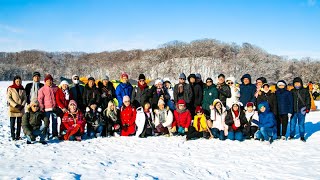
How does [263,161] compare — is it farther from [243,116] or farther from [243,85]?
[243,85]

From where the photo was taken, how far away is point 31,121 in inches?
270

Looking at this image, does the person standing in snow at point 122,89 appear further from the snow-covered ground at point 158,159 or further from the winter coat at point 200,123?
the winter coat at point 200,123

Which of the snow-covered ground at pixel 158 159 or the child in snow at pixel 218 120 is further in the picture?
the child in snow at pixel 218 120

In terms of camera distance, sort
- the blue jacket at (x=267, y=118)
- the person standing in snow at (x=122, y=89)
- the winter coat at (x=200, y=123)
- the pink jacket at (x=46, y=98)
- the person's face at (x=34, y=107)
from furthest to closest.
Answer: the person standing in snow at (x=122, y=89) < the winter coat at (x=200, y=123) < the blue jacket at (x=267, y=118) < the pink jacket at (x=46, y=98) < the person's face at (x=34, y=107)

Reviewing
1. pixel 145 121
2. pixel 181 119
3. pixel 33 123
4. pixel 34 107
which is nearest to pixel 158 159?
pixel 145 121

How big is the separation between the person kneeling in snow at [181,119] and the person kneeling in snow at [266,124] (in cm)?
177

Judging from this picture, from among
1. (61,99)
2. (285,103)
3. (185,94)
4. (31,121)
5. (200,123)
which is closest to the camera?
(31,121)

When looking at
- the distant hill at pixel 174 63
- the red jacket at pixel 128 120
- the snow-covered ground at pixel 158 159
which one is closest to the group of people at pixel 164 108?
the red jacket at pixel 128 120

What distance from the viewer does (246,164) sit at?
5.71 metres

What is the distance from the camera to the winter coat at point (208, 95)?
27.3 ft

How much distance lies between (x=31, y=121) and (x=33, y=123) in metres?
0.06

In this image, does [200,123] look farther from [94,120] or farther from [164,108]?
[94,120]

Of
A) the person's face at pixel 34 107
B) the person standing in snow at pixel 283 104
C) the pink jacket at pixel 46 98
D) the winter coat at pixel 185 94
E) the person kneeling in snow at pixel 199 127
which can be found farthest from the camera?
Answer: the winter coat at pixel 185 94

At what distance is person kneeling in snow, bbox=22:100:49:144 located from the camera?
22.2 feet
